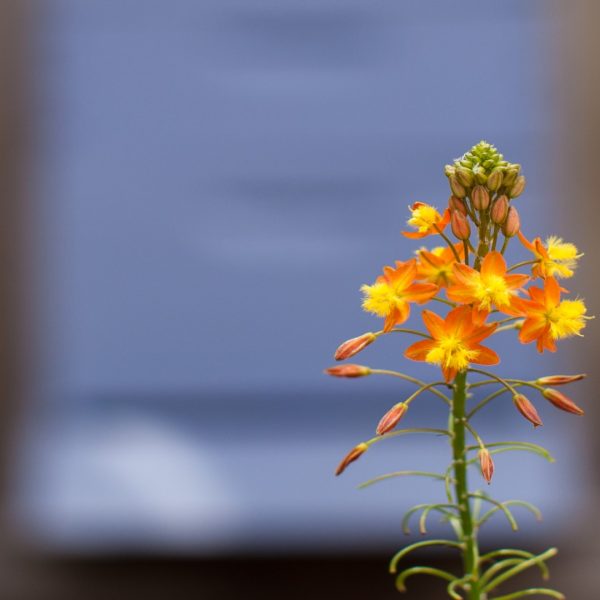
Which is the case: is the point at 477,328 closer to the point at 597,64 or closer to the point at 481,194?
the point at 481,194

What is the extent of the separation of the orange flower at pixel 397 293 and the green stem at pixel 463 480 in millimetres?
34

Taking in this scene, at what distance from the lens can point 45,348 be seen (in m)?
2.23

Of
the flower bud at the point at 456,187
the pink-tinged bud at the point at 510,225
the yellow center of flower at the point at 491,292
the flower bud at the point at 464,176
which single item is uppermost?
the flower bud at the point at 464,176

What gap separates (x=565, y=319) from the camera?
14.9 inches

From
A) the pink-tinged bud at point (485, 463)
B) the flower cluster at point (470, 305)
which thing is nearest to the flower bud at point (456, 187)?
the flower cluster at point (470, 305)

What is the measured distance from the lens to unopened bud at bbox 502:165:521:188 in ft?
1.30

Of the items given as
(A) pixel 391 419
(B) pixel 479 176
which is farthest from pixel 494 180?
(A) pixel 391 419

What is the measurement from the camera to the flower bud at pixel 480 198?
1.29ft

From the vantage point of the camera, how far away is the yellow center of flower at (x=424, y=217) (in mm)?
398

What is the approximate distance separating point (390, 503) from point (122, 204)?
926 millimetres

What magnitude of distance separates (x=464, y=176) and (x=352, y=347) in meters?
0.08

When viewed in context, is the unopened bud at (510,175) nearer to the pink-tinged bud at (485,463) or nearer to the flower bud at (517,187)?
the flower bud at (517,187)

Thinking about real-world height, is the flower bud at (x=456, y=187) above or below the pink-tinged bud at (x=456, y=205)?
above

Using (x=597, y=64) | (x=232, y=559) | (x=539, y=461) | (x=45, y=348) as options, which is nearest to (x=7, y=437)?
(x=45, y=348)
